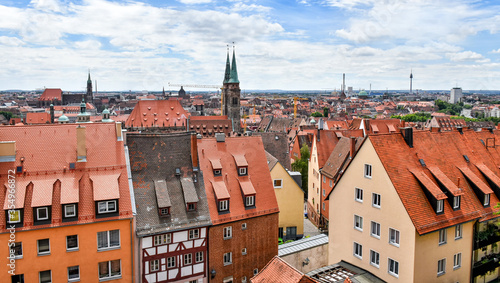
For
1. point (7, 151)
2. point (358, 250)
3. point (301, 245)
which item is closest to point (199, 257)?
point (301, 245)

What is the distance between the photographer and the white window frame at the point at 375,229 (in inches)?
1093

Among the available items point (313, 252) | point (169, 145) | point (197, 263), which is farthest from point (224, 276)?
point (169, 145)

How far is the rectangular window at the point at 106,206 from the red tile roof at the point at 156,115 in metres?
86.3

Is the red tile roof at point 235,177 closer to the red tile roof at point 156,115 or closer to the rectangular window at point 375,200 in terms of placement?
the rectangular window at point 375,200

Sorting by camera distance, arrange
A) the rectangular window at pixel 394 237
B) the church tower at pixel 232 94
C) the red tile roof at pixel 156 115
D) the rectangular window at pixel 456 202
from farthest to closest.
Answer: the church tower at pixel 232 94 → the red tile roof at pixel 156 115 → the rectangular window at pixel 456 202 → the rectangular window at pixel 394 237

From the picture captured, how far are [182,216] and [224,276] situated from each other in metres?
6.24

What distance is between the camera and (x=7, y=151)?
2705cm

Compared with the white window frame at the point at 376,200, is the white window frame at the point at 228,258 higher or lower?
lower

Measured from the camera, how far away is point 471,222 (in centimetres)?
2808

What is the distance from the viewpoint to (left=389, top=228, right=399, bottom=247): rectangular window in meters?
26.4

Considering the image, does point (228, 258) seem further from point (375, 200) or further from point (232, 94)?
point (232, 94)

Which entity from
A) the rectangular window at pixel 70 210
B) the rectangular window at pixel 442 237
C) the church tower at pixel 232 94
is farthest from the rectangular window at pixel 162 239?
the church tower at pixel 232 94

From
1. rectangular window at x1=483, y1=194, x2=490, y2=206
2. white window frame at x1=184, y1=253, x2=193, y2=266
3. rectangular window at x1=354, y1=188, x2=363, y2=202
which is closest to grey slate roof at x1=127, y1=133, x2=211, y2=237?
white window frame at x1=184, y1=253, x2=193, y2=266

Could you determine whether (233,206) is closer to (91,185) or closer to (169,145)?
(169,145)
